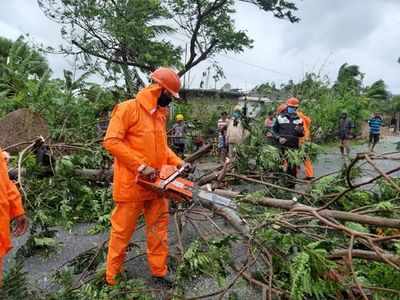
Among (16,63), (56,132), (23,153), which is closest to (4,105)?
(16,63)

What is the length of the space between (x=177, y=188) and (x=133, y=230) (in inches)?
22.1

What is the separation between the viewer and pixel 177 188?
2998mm

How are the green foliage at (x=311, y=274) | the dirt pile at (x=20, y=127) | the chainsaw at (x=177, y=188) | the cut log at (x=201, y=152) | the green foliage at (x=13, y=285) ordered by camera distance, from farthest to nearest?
1. the dirt pile at (x=20, y=127)
2. the cut log at (x=201, y=152)
3. the chainsaw at (x=177, y=188)
4. the green foliage at (x=13, y=285)
5. the green foliage at (x=311, y=274)

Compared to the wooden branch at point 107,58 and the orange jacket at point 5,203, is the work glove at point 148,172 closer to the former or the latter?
the orange jacket at point 5,203

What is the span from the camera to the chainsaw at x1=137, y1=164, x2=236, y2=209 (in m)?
2.99

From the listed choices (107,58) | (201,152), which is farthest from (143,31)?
(201,152)

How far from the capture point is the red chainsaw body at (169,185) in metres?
2.99

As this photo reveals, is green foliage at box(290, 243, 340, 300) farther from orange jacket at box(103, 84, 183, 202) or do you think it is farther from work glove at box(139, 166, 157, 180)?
orange jacket at box(103, 84, 183, 202)

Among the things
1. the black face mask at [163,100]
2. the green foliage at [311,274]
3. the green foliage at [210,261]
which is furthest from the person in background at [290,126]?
the green foliage at [311,274]

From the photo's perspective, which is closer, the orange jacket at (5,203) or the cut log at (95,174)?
the orange jacket at (5,203)

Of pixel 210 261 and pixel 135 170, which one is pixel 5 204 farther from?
pixel 210 261

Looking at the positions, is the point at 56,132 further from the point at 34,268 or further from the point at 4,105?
the point at 4,105

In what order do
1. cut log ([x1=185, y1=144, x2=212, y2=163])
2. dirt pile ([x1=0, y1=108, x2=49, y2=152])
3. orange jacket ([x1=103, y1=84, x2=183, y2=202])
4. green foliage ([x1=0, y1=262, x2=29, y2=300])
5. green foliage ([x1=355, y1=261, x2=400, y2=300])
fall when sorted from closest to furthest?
green foliage ([x1=355, y1=261, x2=400, y2=300]), green foliage ([x1=0, y1=262, x2=29, y2=300]), orange jacket ([x1=103, y1=84, x2=183, y2=202]), cut log ([x1=185, y1=144, x2=212, y2=163]), dirt pile ([x1=0, y1=108, x2=49, y2=152])

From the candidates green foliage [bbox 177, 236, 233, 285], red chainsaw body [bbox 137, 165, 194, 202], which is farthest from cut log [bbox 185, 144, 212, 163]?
green foliage [bbox 177, 236, 233, 285]
